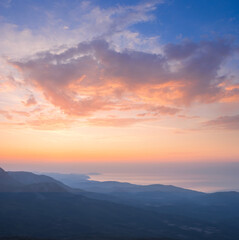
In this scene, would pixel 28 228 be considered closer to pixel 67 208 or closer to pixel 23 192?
pixel 67 208

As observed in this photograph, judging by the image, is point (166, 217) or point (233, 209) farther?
point (233, 209)

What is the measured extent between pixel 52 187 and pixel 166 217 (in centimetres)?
7180

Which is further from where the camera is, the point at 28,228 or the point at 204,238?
the point at 204,238

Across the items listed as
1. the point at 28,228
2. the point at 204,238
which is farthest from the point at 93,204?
the point at 204,238

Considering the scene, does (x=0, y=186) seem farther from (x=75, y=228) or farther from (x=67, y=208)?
(x=75, y=228)

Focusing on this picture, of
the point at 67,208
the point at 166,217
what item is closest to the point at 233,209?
the point at 166,217

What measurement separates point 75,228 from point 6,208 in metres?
35.5

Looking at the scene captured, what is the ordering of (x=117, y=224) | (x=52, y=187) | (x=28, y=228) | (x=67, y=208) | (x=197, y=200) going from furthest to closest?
1. (x=197, y=200)
2. (x=52, y=187)
3. (x=67, y=208)
4. (x=117, y=224)
5. (x=28, y=228)

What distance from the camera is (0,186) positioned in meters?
132

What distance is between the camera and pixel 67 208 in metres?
115

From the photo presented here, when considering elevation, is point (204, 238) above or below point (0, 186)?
below

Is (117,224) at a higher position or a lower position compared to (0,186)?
lower

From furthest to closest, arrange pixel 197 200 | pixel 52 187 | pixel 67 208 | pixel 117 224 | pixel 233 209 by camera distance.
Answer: pixel 197 200 → pixel 233 209 → pixel 52 187 → pixel 67 208 → pixel 117 224

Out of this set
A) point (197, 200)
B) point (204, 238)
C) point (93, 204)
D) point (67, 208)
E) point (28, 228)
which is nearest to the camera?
point (28, 228)
